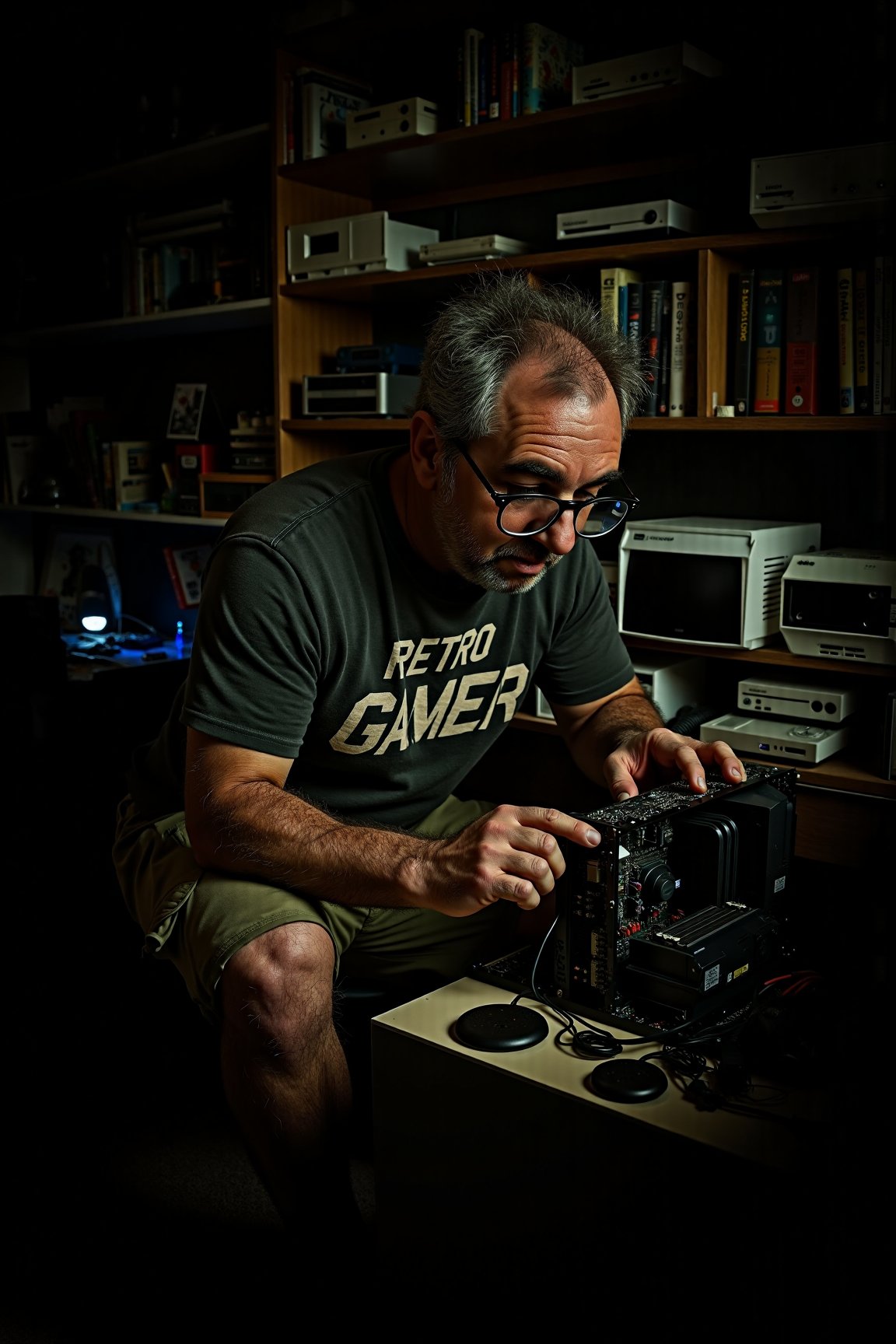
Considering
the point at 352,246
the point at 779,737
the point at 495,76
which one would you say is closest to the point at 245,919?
the point at 779,737

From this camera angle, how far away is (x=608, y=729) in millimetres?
1836

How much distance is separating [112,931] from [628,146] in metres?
2.13

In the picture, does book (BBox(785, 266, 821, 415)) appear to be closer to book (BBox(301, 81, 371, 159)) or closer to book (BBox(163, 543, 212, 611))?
book (BBox(301, 81, 371, 159))

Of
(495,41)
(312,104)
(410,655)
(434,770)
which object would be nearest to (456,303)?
(410,655)

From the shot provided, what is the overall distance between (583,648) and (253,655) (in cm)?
63

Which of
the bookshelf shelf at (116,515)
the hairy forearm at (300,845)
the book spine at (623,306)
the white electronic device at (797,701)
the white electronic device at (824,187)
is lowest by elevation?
the hairy forearm at (300,845)

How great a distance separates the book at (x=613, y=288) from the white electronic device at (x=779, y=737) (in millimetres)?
795

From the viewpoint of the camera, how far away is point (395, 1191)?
133 centimetres

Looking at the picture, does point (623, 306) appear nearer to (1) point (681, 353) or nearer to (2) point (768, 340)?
(1) point (681, 353)

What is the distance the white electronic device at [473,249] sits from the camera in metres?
2.37

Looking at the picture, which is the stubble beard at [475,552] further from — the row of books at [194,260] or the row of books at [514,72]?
the row of books at [194,260]

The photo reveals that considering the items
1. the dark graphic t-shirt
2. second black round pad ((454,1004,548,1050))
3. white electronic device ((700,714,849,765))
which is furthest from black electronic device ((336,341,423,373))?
second black round pad ((454,1004,548,1050))

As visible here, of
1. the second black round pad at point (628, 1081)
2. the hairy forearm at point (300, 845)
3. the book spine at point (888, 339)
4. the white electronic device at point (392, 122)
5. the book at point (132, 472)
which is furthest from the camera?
the book at point (132, 472)

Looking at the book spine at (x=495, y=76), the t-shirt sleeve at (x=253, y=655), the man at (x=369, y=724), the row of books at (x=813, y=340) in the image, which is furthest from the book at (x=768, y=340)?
the t-shirt sleeve at (x=253, y=655)
